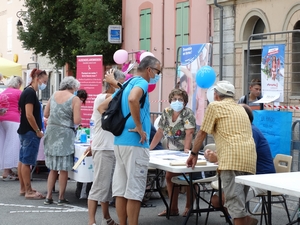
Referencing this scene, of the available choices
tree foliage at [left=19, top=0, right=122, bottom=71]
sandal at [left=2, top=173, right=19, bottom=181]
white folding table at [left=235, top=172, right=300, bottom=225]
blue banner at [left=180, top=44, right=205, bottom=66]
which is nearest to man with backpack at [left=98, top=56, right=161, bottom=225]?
white folding table at [left=235, top=172, right=300, bottom=225]

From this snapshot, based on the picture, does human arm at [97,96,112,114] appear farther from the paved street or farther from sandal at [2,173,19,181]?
sandal at [2,173,19,181]

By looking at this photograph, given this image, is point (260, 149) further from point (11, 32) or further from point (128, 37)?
point (11, 32)

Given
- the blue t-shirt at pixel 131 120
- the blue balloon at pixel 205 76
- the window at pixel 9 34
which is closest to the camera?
the blue t-shirt at pixel 131 120

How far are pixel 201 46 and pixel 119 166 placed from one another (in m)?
4.89

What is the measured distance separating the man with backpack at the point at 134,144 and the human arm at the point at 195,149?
0.47 meters

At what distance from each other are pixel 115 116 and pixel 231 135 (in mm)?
1223

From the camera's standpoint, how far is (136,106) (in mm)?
6883

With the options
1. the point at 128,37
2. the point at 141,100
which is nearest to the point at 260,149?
the point at 141,100

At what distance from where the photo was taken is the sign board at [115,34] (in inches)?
908

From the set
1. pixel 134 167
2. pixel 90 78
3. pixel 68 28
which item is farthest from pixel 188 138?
pixel 68 28

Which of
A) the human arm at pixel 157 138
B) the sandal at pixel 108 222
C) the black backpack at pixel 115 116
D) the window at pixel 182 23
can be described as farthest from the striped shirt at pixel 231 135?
the window at pixel 182 23

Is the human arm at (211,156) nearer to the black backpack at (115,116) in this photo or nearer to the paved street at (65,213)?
the black backpack at (115,116)

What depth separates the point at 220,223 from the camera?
8.55 meters

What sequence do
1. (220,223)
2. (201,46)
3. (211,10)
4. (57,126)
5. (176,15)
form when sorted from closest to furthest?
1. (220,223)
2. (57,126)
3. (201,46)
4. (211,10)
5. (176,15)
